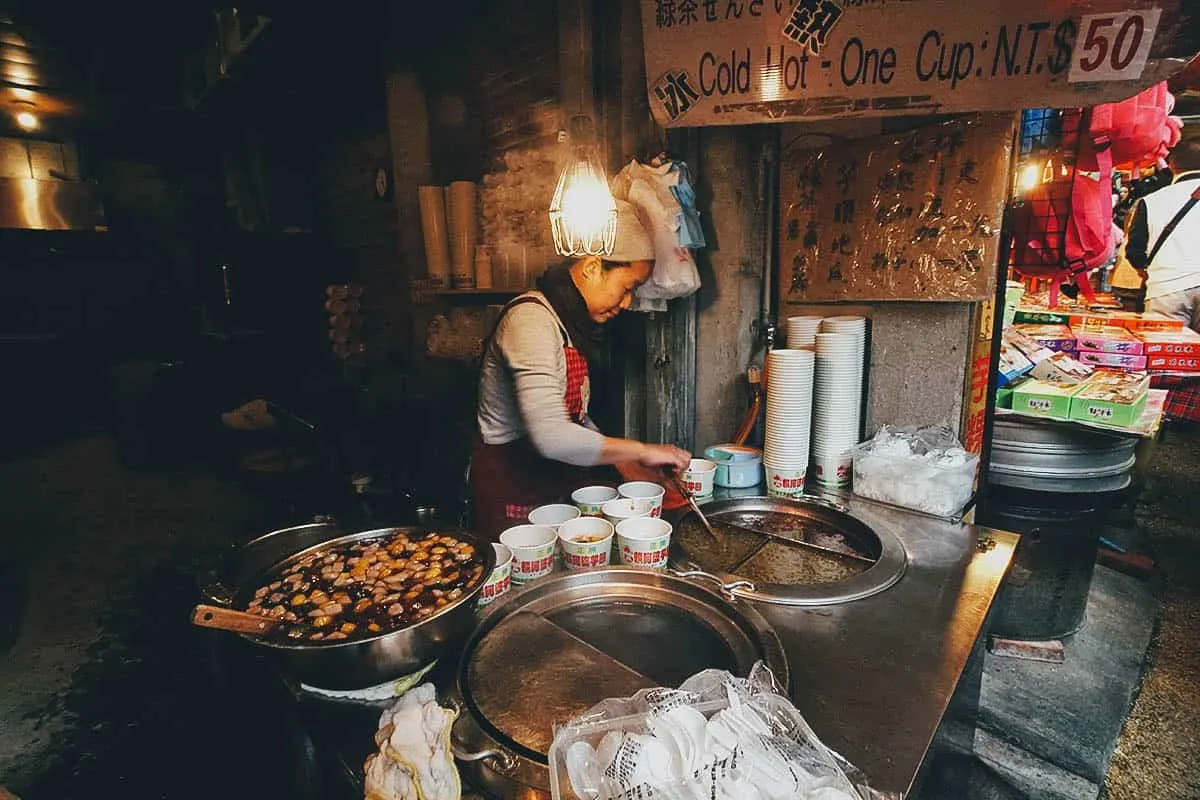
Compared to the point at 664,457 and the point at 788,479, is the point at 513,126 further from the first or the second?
the point at 788,479

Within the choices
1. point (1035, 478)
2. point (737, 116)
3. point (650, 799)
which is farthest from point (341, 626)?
point (1035, 478)

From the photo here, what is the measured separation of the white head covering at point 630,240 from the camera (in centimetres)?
289

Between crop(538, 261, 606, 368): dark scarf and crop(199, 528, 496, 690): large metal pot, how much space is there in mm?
1655

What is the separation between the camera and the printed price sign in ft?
6.13

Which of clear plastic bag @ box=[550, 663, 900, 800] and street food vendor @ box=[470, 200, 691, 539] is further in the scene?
street food vendor @ box=[470, 200, 691, 539]

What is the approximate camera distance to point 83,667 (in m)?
4.35

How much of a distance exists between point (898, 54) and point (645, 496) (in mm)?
1922

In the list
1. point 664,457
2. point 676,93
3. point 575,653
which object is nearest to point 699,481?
point 664,457

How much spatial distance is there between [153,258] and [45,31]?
3216 millimetres

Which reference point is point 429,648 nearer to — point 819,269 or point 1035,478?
point 819,269

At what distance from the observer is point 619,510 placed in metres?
2.21

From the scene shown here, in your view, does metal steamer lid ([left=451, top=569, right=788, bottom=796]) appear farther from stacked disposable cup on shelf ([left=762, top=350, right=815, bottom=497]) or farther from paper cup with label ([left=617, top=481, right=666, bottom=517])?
stacked disposable cup on shelf ([left=762, top=350, right=815, bottom=497])

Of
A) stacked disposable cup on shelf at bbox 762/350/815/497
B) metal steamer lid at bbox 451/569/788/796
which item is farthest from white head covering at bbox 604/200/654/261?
metal steamer lid at bbox 451/569/788/796

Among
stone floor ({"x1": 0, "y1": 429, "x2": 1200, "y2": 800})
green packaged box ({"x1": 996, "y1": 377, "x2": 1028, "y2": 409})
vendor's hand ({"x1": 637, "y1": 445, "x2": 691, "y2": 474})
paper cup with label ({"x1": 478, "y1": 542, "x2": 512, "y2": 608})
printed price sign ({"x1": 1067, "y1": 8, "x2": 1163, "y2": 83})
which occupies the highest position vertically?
printed price sign ({"x1": 1067, "y1": 8, "x2": 1163, "y2": 83})
